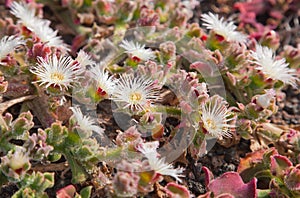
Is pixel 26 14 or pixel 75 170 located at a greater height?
pixel 26 14

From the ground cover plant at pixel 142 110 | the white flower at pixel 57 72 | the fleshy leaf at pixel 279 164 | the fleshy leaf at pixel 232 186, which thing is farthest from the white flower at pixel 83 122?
the fleshy leaf at pixel 279 164

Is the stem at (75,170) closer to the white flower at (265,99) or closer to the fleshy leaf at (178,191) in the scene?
the fleshy leaf at (178,191)

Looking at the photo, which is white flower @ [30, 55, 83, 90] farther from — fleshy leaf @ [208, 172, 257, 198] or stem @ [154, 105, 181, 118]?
fleshy leaf @ [208, 172, 257, 198]

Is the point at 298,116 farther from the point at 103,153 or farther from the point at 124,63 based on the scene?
the point at 103,153

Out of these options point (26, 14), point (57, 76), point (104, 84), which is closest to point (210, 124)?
point (104, 84)

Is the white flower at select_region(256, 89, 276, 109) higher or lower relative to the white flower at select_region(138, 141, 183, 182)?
higher

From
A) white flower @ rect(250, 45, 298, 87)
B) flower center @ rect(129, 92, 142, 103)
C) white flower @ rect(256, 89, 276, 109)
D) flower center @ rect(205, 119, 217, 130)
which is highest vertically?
white flower @ rect(250, 45, 298, 87)

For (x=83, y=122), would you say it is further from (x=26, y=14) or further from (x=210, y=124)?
(x=26, y=14)

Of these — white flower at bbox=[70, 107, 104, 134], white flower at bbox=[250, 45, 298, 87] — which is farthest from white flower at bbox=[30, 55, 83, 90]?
white flower at bbox=[250, 45, 298, 87]
